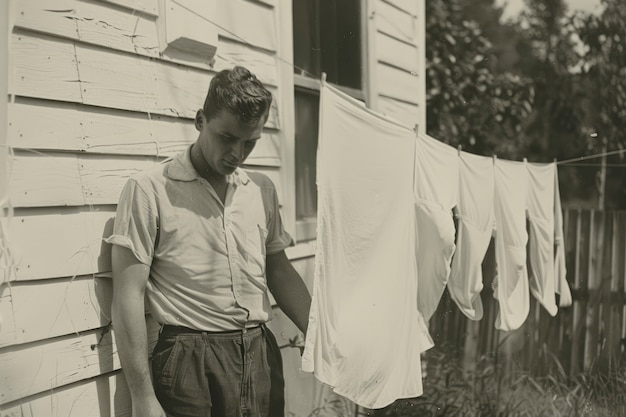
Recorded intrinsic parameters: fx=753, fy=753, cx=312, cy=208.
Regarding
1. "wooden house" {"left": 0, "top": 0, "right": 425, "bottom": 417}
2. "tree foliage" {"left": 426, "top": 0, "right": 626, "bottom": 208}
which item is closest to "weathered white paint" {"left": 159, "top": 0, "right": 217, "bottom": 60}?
"wooden house" {"left": 0, "top": 0, "right": 425, "bottom": 417}

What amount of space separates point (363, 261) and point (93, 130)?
3.73 feet

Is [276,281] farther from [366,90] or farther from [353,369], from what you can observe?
[366,90]

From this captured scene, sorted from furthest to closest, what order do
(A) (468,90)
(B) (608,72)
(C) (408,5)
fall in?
(A) (468,90)
(B) (608,72)
(C) (408,5)

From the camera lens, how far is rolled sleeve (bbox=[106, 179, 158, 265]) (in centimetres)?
242

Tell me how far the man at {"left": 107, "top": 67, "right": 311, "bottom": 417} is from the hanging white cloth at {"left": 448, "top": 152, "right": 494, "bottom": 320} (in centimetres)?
149

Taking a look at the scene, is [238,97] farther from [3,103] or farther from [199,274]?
[3,103]

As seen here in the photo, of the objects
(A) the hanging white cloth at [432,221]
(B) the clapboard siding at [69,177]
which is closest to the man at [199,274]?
(B) the clapboard siding at [69,177]

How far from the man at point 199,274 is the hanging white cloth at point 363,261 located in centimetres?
26

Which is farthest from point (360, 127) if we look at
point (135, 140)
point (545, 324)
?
point (545, 324)

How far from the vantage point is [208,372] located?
2555 millimetres

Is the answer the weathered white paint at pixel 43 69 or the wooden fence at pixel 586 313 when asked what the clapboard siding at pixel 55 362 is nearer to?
the weathered white paint at pixel 43 69

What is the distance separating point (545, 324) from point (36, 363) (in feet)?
13.6

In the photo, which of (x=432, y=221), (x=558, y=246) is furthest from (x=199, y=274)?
(x=558, y=246)

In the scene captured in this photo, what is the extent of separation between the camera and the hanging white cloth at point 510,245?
4.26m
